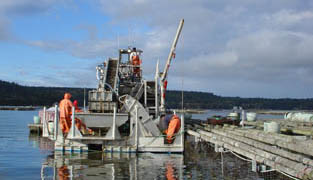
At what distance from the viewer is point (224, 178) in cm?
1777

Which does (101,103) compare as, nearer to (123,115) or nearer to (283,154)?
(123,115)

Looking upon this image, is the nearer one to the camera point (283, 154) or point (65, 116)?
point (283, 154)

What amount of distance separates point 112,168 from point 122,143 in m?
3.80

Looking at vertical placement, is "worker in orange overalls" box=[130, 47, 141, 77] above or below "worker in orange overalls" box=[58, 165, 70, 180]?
above

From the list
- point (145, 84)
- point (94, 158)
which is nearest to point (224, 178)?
point (94, 158)

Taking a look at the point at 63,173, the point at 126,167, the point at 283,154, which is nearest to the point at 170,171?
the point at 126,167

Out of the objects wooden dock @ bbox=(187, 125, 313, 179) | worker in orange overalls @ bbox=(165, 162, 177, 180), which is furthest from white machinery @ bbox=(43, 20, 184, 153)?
wooden dock @ bbox=(187, 125, 313, 179)

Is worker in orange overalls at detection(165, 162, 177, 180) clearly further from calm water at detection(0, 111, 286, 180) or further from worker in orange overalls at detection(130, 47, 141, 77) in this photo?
worker in orange overalls at detection(130, 47, 141, 77)

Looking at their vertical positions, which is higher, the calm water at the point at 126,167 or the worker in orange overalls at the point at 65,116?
the worker in orange overalls at the point at 65,116

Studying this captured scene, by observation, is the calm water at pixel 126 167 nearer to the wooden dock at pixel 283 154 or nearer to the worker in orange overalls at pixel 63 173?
the worker in orange overalls at pixel 63 173

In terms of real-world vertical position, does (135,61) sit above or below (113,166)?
above

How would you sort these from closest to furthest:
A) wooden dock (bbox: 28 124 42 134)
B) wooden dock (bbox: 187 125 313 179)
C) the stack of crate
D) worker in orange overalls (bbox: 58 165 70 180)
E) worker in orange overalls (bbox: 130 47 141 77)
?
1. wooden dock (bbox: 187 125 313 179)
2. worker in orange overalls (bbox: 58 165 70 180)
3. the stack of crate
4. worker in orange overalls (bbox: 130 47 141 77)
5. wooden dock (bbox: 28 124 42 134)

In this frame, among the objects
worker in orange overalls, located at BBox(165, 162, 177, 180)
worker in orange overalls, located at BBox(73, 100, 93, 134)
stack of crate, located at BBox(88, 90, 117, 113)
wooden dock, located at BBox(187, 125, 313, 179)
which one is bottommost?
worker in orange overalls, located at BBox(165, 162, 177, 180)

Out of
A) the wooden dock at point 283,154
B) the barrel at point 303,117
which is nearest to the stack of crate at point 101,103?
the wooden dock at point 283,154
